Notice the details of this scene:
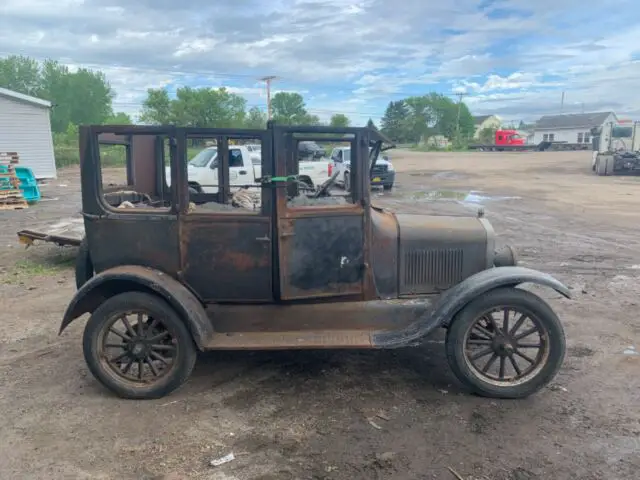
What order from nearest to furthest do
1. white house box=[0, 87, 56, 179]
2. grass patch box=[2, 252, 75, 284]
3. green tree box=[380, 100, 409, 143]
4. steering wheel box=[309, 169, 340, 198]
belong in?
steering wheel box=[309, 169, 340, 198] → grass patch box=[2, 252, 75, 284] → white house box=[0, 87, 56, 179] → green tree box=[380, 100, 409, 143]

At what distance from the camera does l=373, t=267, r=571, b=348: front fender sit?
4039mm

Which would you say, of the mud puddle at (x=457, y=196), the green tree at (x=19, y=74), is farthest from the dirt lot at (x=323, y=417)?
the green tree at (x=19, y=74)

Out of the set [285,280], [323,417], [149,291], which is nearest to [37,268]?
[149,291]

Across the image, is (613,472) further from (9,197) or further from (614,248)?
(9,197)

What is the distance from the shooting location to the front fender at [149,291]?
13.3ft

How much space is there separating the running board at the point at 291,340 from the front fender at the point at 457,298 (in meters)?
0.16

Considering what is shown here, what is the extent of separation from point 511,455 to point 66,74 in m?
85.7

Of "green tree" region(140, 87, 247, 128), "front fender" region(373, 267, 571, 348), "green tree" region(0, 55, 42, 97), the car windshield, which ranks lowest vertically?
"front fender" region(373, 267, 571, 348)

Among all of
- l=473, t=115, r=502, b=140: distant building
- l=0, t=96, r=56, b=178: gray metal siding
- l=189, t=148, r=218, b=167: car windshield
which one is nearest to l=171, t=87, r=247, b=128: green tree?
l=0, t=96, r=56, b=178: gray metal siding

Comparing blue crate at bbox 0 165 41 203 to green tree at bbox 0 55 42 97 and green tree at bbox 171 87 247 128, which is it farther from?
green tree at bbox 0 55 42 97

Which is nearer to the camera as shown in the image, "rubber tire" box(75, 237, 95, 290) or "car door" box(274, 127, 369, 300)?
"car door" box(274, 127, 369, 300)

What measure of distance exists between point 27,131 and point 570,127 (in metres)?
84.2

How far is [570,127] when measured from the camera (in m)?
86.7

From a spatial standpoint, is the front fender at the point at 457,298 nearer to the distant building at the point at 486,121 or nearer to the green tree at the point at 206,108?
the green tree at the point at 206,108
